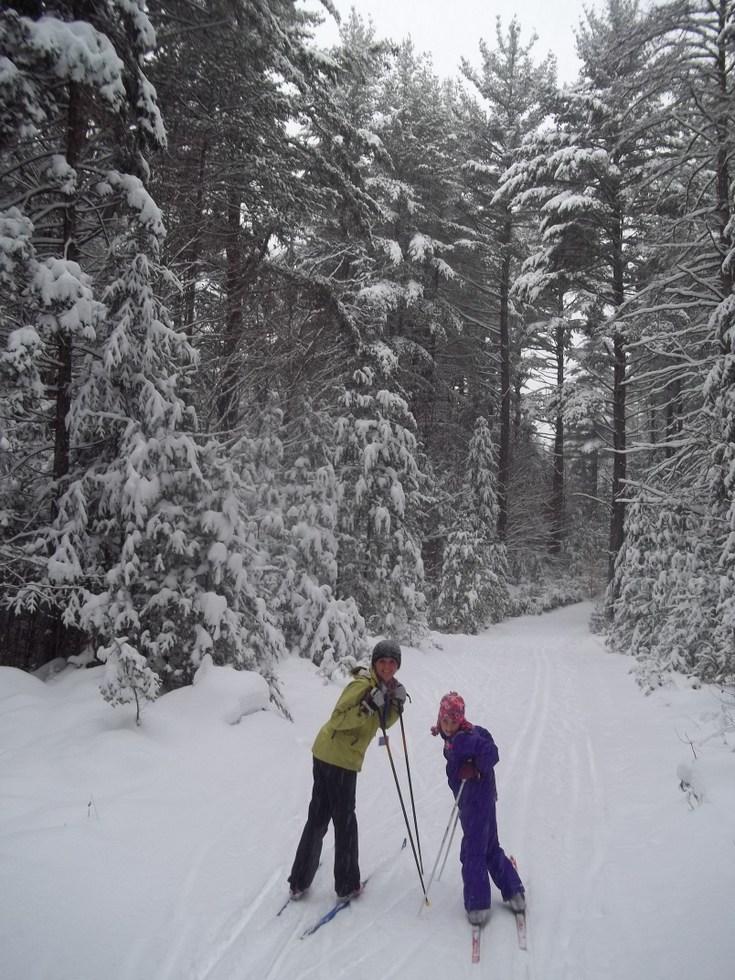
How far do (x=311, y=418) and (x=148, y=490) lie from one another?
6197 mm

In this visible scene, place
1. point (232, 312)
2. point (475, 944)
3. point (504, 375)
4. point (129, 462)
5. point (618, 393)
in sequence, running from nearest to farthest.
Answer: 1. point (475, 944)
2. point (129, 462)
3. point (232, 312)
4. point (618, 393)
5. point (504, 375)

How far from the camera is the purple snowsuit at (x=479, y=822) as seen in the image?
3877 millimetres

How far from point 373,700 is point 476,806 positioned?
1004 millimetres

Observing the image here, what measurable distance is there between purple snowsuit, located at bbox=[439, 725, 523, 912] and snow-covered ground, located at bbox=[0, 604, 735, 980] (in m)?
0.24

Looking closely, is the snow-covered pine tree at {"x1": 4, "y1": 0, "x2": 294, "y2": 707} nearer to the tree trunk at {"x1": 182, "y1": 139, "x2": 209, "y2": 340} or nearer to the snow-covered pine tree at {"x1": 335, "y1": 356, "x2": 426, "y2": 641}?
the tree trunk at {"x1": 182, "y1": 139, "x2": 209, "y2": 340}

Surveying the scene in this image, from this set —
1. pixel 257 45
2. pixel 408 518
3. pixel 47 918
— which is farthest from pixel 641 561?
pixel 47 918

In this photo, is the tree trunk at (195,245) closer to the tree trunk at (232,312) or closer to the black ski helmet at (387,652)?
the tree trunk at (232,312)

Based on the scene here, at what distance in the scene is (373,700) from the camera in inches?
157

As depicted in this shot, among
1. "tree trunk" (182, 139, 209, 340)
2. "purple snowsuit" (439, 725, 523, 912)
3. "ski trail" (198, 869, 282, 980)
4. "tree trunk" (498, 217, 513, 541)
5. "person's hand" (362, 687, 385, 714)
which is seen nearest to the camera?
"ski trail" (198, 869, 282, 980)

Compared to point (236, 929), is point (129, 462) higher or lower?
higher

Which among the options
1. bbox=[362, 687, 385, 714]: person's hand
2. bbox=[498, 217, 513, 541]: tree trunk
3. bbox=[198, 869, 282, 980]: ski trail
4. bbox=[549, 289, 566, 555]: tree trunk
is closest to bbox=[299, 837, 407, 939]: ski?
bbox=[198, 869, 282, 980]: ski trail

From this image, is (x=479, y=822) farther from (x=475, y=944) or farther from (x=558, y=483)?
(x=558, y=483)

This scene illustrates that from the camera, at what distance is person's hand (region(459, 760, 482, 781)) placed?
3988 mm

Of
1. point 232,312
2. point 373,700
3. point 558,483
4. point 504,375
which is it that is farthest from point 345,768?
point 558,483
